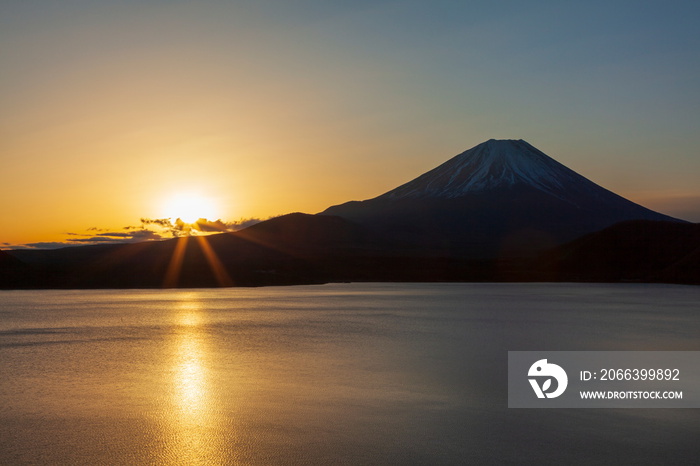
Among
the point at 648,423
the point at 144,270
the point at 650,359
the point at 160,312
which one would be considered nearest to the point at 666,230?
the point at 144,270

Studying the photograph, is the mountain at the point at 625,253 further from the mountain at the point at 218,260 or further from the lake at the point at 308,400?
the lake at the point at 308,400

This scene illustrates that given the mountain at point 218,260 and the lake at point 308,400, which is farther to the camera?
the mountain at point 218,260

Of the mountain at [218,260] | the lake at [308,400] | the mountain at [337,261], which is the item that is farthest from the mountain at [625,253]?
the lake at [308,400]

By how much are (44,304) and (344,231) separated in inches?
5326

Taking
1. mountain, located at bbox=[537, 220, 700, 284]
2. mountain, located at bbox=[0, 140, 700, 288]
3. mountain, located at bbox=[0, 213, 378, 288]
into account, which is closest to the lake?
mountain, located at bbox=[0, 213, 378, 288]

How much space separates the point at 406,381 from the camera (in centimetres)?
1619

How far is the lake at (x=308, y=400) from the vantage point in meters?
10.5

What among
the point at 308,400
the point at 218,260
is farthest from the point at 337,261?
the point at 308,400

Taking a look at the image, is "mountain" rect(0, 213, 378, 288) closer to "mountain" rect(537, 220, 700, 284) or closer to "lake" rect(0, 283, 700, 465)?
"mountain" rect(537, 220, 700, 284)

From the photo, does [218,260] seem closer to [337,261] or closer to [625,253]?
[337,261]

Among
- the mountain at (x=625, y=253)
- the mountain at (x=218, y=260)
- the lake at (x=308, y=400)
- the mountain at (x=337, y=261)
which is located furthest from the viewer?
the mountain at (x=625, y=253)

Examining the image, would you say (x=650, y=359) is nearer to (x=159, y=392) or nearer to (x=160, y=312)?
(x=159, y=392)

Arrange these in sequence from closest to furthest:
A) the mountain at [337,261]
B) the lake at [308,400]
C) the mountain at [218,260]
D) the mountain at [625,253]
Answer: the lake at [308,400] < the mountain at [218,260] < the mountain at [337,261] < the mountain at [625,253]

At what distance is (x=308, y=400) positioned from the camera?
13977 mm
